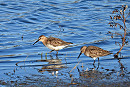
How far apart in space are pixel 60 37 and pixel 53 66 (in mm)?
5679

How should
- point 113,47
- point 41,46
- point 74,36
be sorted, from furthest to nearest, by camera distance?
point 74,36 < point 41,46 < point 113,47

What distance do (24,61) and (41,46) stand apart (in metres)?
3.52

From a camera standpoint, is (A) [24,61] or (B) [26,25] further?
(B) [26,25]

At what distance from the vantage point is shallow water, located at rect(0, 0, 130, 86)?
9539mm

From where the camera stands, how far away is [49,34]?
17.8 meters

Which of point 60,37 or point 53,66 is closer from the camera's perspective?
point 53,66

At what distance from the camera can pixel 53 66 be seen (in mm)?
11484

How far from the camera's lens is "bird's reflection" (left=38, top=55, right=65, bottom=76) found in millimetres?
10581

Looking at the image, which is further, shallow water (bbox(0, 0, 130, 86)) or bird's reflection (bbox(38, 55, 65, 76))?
bird's reflection (bbox(38, 55, 65, 76))

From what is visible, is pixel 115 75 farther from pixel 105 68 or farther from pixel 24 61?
pixel 24 61

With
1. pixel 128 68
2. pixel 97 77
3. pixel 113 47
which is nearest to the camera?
pixel 97 77

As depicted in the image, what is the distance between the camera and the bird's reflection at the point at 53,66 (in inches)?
417

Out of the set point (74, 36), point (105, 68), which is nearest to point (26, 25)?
point (74, 36)

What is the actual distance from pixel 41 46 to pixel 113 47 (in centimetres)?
369
